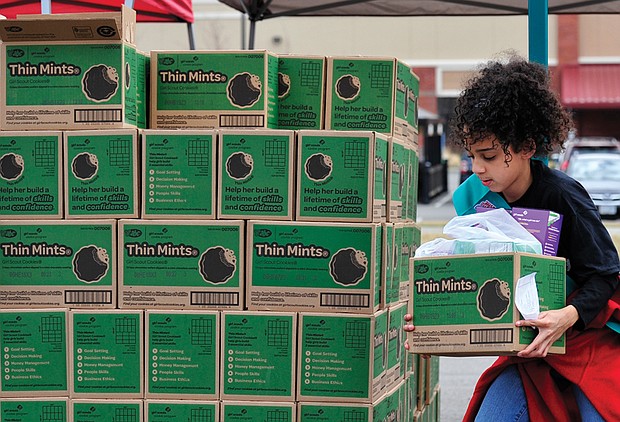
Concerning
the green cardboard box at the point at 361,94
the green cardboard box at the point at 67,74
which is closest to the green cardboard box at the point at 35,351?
the green cardboard box at the point at 67,74

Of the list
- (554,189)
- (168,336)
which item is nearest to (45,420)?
(168,336)

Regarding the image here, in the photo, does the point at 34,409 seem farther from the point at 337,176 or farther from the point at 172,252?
the point at 337,176

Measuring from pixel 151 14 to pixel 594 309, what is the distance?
7.28 m

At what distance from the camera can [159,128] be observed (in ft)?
14.1

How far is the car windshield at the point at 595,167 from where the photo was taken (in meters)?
21.3

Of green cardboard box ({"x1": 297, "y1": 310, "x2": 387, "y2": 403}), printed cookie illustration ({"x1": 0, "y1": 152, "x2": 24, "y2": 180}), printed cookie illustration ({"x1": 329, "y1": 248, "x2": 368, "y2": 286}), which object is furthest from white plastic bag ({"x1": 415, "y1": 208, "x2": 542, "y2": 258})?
printed cookie illustration ({"x1": 0, "y1": 152, "x2": 24, "y2": 180})

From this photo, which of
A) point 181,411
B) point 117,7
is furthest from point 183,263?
point 117,7

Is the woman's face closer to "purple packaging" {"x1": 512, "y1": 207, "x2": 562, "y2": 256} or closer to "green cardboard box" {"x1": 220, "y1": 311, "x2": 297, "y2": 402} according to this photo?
"purple packaging" {"x1": 512, "y1": 207, "x2": 562, "y2": 256}

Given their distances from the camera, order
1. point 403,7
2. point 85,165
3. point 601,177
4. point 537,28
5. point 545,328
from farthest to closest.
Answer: point 601,177 → point 403,7 → point 537,28 → point 85,165 → point 545,328

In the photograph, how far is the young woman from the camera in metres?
3.24

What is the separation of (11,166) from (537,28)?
2.61 meters

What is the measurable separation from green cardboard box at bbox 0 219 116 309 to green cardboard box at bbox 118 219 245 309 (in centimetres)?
7

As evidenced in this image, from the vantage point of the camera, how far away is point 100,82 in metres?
4.14

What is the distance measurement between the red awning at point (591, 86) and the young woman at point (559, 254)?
108 feet
